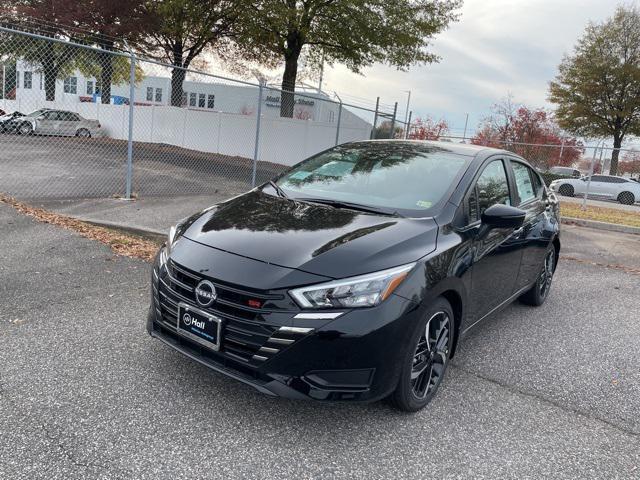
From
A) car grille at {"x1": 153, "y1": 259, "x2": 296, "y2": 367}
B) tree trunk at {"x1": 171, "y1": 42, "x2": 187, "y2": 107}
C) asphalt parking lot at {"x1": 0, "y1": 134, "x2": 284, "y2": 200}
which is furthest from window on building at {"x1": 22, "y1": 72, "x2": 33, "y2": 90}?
car grille at {"x1": 153, "y1": 259, "x2": 296, "y2": 367}

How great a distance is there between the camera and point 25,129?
18969 millimetres

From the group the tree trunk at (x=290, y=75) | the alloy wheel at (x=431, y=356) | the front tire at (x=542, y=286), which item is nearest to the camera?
the alloy wheel at (x=431, y=356)

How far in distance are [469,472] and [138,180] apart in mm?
10593

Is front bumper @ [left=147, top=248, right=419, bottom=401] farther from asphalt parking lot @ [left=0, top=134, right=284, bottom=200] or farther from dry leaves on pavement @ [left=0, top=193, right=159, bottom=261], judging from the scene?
asphalt parking lot @ [left=0, top=134, right=284, bottom=200]

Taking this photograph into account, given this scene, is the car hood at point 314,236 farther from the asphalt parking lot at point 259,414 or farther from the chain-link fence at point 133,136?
the chain-link fence at point 133,136

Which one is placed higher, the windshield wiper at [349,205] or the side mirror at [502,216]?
the side mirror at [502,216]

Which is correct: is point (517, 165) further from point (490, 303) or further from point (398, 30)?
point (398, 30)

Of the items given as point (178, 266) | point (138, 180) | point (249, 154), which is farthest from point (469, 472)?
point (249, 154)

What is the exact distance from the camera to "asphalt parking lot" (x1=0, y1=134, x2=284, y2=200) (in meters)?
9.75

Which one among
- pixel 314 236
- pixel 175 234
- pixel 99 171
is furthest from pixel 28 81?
pixel 314 236

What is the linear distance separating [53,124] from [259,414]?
21125mm

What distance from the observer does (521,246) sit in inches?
167

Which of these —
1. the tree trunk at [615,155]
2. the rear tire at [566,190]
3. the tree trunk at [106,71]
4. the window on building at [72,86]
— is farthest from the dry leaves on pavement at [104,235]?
the window on building at [72,86]

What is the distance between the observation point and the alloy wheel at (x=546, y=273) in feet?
17.4
